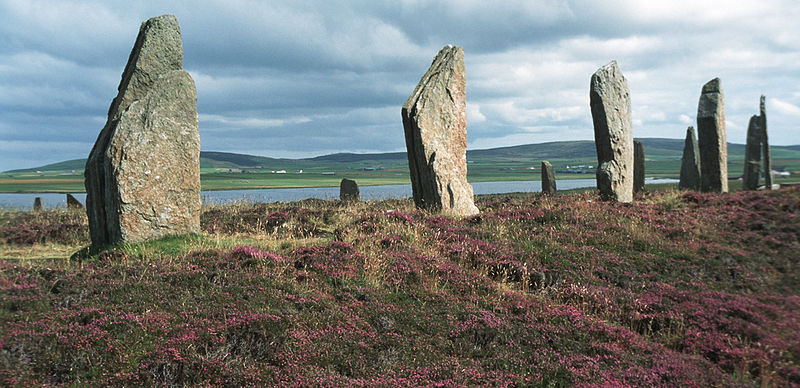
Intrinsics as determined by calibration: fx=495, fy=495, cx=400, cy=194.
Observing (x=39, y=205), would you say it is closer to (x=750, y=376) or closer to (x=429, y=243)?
(x=429, y=243)

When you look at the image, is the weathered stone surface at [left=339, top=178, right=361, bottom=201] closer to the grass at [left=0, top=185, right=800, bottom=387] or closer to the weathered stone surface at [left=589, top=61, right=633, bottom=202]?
the weathered stone surface at [left=589, top=61, right=633, bottom=202]

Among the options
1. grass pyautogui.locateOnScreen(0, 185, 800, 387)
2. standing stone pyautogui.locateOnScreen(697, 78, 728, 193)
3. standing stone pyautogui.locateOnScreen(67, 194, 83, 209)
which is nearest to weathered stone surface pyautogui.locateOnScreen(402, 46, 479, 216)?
grass pyautogui.locateOnScreen(0, 185, 800, 387)

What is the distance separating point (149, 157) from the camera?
39.1ft

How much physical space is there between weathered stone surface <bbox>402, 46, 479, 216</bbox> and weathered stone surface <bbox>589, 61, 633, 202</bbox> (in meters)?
5.87

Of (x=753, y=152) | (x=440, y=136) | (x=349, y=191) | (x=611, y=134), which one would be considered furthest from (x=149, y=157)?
(x=753, y=152)

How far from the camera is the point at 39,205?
25172 mm

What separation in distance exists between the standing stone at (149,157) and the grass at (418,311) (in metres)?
0.84

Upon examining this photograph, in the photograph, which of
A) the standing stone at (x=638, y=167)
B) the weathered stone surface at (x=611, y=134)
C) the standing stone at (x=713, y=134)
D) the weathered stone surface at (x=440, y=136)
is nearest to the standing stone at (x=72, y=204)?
the weathered stone surface at (x=440, y=136)

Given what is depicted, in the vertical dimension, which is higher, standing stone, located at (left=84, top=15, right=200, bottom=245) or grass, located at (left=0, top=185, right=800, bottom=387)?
standing stone, located at (left=84, top=15, right=200, bottom=245)

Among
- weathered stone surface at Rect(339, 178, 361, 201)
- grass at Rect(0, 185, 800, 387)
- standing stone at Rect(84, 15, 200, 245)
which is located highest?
standing stone at Rect(84, 15, 200, 245)

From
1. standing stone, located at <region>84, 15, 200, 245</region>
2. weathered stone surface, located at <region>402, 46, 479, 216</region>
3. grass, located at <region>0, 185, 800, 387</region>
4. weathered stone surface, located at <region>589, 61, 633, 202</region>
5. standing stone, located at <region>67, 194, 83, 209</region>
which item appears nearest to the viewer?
grass, located at <region>0, 185, 800, 387</region>

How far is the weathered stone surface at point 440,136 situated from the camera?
697 inches

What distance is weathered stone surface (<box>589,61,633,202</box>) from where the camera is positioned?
2062 cm

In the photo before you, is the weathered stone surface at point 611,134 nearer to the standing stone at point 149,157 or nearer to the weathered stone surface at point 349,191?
the weathered stone surface at point 349,191
